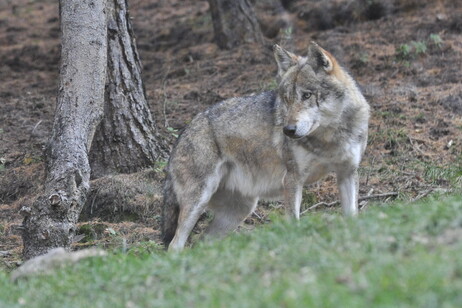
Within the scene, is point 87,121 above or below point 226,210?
above

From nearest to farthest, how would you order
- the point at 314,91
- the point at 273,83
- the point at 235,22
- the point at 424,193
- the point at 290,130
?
the point at 290,130
the point at 314,91
the point at 424,193
the point at 273,83
the point at 235,22

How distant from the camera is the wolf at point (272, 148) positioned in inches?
341

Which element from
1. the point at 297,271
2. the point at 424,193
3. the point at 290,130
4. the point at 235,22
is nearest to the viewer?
the point at 297,271

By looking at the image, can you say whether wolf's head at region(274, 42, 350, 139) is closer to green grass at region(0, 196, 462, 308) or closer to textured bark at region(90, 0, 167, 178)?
green grass at region(0, 196, 462, 308)

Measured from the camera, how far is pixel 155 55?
19.4 m

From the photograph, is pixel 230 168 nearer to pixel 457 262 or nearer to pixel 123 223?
pixel 123 223

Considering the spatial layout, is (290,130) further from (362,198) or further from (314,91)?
(362,198)

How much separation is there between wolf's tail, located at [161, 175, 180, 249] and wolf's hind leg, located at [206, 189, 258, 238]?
0.54 meters

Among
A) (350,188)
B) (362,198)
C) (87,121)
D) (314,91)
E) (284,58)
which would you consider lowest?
(362,198)

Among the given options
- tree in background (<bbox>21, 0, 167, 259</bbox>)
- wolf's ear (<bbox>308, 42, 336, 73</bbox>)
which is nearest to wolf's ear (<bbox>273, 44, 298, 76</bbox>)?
wolf's ear (<bbox>308, 42, 336, 73</bbox>)

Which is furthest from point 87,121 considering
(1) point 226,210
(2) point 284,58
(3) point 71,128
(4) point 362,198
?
(4) point 362,198

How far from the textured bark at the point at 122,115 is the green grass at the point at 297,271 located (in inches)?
189

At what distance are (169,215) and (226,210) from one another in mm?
785

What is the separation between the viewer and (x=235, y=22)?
58.3 ft
